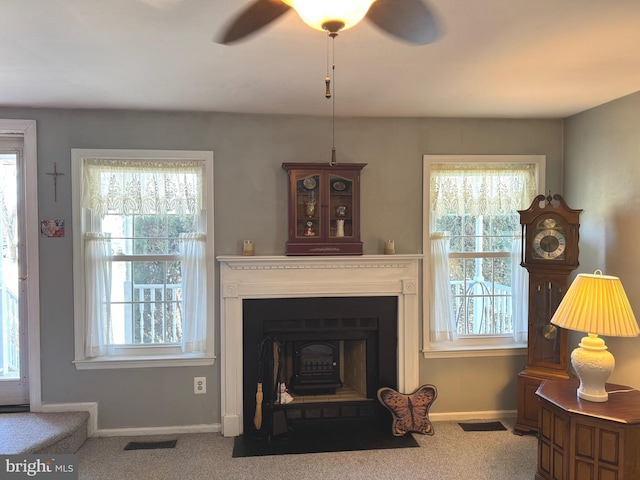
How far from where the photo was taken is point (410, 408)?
10.9 feet

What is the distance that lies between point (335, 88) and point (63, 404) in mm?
2947

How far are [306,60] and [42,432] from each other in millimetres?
2853

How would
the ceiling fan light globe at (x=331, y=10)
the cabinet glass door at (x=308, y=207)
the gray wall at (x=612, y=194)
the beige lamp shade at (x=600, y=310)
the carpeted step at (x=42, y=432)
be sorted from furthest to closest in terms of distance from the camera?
the cabinet glass door at (x=308, y=207), the gray wall at (x=612, y=194), the carpeted step at (x=42, y=432), the beige lamp shade at (x=600, y=310), the ceiling fan light globe at (x=331, y=10)

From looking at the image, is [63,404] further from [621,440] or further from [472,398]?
[621,440]

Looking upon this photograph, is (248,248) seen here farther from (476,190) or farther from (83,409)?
(476,190)

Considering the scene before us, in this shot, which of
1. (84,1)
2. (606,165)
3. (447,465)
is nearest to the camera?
(84,1)

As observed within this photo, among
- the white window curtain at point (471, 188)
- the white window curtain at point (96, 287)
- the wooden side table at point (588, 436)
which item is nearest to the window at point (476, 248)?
the white window curtain at point (471, 188)

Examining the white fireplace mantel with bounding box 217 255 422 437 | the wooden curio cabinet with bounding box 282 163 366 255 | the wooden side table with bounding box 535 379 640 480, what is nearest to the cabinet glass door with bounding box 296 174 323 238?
the wooden curio cabinet with bounding box 282 163 366 255

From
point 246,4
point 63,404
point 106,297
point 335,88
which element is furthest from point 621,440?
point 63,404

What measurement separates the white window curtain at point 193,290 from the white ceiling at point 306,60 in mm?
995

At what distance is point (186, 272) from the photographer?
331cm

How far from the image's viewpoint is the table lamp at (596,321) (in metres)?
2.35

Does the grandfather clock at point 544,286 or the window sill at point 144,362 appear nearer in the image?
the grandfather clock at point 544,286

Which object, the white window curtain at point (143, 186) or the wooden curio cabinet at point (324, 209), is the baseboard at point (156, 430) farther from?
the white window curtain at point (143, 186)
